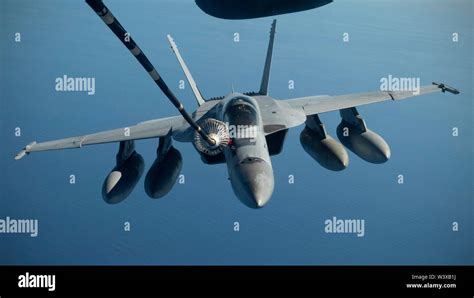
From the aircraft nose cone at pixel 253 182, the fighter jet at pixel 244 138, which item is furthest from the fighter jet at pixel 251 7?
the aircraft nose cone at pixel 253 182

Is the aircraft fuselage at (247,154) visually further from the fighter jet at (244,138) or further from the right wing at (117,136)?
the right wing at (117,136)

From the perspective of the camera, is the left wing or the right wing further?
the left wing

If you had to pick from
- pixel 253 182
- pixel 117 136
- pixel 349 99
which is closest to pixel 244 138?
pixel 253 182

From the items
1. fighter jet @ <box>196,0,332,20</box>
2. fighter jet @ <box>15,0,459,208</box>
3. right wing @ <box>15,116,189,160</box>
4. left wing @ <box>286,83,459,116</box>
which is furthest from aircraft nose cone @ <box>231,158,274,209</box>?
fighter jet @ <box>196,0,332,20</box>

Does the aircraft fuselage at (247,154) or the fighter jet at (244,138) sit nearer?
the aircraft fuselage at (247,154)

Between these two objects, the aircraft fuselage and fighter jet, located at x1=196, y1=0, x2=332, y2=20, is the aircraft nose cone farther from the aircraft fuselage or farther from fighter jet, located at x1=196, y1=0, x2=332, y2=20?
fighter jet, located at x1=196, y1=0, x2=332, y2=20

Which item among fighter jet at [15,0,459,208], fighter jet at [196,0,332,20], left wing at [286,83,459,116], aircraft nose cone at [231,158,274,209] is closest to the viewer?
fighter jet at [196,0,332,20]
